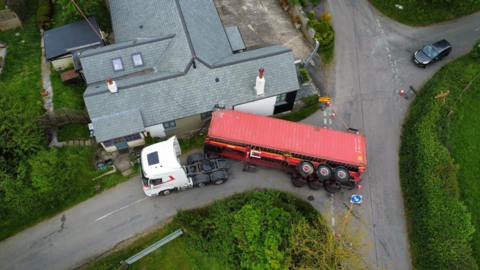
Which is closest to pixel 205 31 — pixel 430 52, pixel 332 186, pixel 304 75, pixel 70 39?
pixel 304 75

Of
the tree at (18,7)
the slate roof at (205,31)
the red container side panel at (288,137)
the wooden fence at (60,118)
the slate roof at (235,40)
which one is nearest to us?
the red container side panel at (288,137)

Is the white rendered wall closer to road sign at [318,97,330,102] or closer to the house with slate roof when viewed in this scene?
the house with slate roof

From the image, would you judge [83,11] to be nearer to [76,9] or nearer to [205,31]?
[76,9]

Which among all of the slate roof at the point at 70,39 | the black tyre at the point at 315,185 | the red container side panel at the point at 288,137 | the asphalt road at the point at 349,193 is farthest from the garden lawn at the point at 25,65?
the black tyre at the point at 315,185

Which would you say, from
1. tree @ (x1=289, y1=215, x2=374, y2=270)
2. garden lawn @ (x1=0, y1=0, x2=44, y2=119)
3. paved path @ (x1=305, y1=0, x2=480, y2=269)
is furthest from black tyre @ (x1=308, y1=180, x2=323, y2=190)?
garden lawn @ (x1=0, y1=0, x2=44, y2=119)

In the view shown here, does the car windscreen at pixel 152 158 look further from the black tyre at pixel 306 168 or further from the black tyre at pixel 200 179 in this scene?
the black tyre at pixel 306 168
